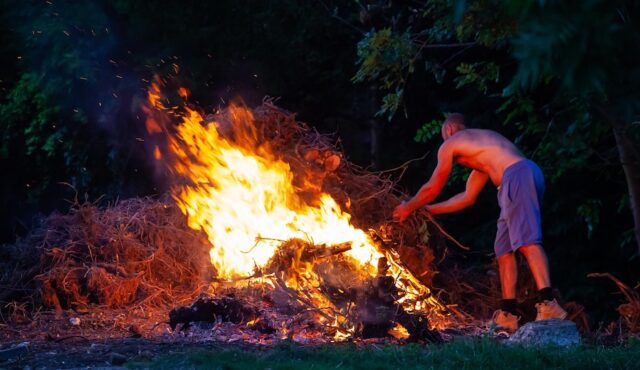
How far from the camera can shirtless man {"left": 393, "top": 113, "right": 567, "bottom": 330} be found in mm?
7398

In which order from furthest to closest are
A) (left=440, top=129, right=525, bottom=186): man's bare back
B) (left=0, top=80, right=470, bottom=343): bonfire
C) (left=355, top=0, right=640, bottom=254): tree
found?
(left=440, top=129, right=525, bottom=186): man's bare back → (left=0, top=80, right=470, bottom=343): bonfire → (left=355, top=0, right=640, bottom=254): tree

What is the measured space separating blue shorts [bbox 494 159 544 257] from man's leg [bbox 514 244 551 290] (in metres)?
0.06

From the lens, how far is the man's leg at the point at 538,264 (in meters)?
7.29

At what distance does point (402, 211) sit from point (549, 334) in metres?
2.30

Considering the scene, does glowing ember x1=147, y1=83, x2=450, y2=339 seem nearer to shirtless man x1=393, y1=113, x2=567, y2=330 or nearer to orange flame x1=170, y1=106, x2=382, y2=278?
orange flame x1=170, y1=106, x2=382, y2=278

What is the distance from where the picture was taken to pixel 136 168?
13.0 meters

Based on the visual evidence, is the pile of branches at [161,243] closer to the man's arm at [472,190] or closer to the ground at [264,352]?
the man's arm at [472,190]

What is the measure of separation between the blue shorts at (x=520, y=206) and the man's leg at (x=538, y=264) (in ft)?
0.20

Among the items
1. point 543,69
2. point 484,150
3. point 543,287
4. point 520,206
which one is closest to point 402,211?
point 484,150

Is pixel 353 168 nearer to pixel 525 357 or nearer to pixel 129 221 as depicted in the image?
pixel 129 221

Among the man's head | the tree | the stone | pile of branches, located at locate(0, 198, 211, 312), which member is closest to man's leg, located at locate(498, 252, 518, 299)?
the stone

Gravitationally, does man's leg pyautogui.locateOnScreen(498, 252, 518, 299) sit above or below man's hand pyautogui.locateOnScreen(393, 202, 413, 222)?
below

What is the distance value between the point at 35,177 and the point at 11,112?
5.92 feet

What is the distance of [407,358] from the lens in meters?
5.82
